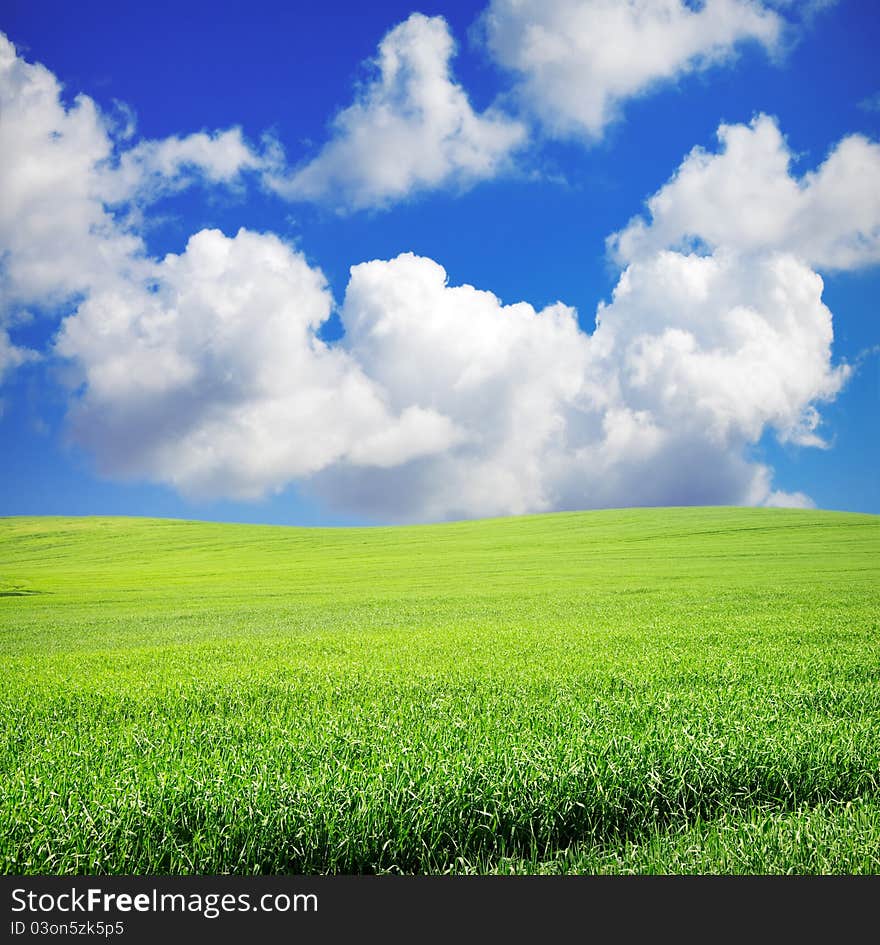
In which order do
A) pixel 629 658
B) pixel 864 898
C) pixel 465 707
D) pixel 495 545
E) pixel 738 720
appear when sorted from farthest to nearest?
pixel 495 545
pixel 629 658
pixel 465 707
pixel 738 720
pixel 864 898

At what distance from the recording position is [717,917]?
330 cm

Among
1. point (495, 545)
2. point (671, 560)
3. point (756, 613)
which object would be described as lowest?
point (756, 613)

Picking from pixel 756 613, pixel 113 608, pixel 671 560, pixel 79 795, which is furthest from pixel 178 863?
pixel 671 560

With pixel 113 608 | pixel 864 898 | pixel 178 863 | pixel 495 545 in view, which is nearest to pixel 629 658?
pixel 864 898

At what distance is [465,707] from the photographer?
7312mm

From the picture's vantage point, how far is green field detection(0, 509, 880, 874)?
4.06 m

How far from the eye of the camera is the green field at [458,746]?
4062 mm

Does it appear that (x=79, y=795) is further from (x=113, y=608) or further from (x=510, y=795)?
(x=113, y=608)

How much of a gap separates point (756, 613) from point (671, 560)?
28.7 metres

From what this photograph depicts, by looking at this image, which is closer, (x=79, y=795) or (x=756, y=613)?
(x=79, y=795)

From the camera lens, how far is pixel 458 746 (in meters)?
5.49

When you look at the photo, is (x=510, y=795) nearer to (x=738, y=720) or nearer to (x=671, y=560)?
(x=738, y=720)

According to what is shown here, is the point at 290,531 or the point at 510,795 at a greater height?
the point at 290,531

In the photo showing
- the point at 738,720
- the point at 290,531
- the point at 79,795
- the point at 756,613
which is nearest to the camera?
the point at 79,795
